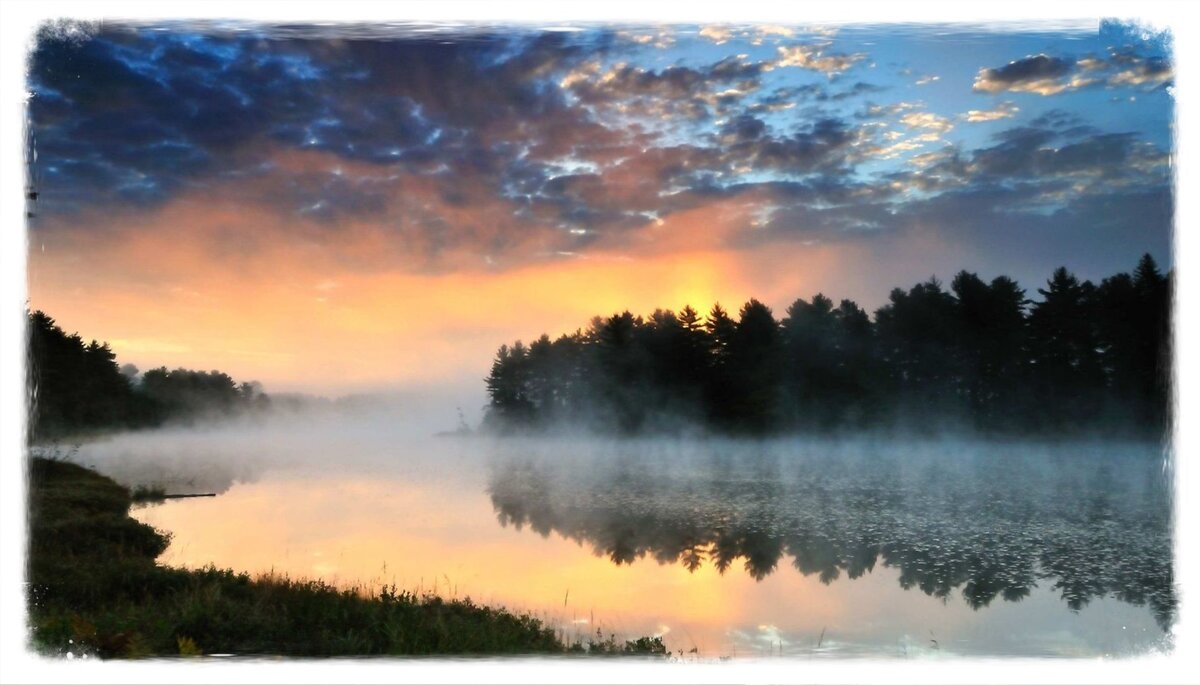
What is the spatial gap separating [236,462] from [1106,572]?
12.6 m

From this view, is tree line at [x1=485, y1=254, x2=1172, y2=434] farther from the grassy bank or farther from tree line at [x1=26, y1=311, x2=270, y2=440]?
tree line at [x1=26, y1=311, x2=270, y2=440]

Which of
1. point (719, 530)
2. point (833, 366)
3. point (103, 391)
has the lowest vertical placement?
point (719, 530)

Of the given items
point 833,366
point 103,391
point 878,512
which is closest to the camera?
point 103,391

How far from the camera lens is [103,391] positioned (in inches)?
314

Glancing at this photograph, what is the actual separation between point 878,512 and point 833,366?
2777 millimetres

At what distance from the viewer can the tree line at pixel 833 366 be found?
977cm

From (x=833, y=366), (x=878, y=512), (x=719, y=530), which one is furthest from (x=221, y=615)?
(x=878, y=512)

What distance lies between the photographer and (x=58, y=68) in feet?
22.8

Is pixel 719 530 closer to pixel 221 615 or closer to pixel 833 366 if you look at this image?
pixel 833 366

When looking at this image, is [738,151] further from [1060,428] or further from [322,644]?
[322,644]

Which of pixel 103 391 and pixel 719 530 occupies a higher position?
pixel 103 391

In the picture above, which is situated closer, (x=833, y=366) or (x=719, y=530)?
(x=833, y=366)

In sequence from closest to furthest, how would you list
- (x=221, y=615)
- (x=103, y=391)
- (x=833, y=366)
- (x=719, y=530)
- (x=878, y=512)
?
1. (x=221, y=615)
2. (x=103, y=391)
3. (x=833, y=366)
4. (x=719, y=530)
5. (x=878, y=512)

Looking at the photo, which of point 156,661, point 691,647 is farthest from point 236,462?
point 691,647
